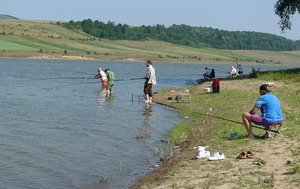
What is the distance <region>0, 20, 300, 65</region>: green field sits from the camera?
357 feet

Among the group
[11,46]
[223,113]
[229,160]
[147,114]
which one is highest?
[11,46]

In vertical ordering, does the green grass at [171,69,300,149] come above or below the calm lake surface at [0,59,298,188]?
above

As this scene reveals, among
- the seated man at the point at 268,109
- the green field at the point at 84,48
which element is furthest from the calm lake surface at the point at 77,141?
the green field at the point at 84,48

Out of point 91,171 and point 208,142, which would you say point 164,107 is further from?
point 91,171

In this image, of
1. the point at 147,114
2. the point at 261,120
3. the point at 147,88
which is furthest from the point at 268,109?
the point at 147,88

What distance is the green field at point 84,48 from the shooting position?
357 ft

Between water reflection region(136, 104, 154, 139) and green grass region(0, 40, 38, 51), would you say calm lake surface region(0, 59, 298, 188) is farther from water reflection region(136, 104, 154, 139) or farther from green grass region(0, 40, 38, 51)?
green grass region(0, 40, 38, 51)

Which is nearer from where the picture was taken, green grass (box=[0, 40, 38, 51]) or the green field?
green grass (box=[0, 40, 38, 51])

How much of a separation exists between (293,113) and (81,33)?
137327 mm

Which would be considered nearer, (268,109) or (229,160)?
(229,160)

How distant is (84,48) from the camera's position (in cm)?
12319

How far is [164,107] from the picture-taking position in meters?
25.4

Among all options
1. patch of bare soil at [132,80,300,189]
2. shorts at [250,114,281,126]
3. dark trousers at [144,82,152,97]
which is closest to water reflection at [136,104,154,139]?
dark trousers at [144,82,152,97]

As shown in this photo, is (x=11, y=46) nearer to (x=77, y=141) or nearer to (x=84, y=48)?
(x=84, y=48)
